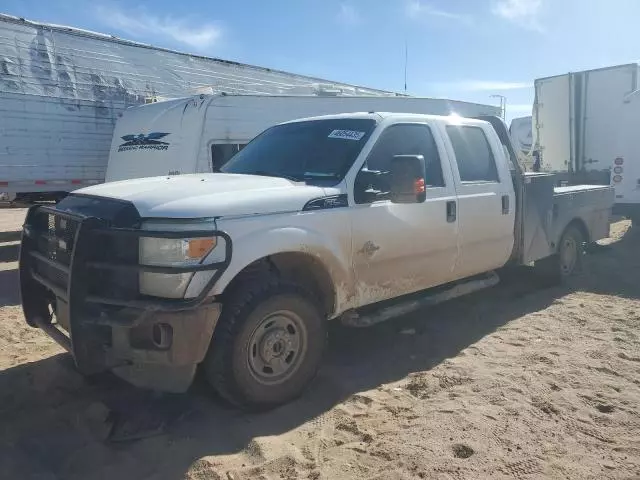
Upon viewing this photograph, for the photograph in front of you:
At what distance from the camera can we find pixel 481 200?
5289mm

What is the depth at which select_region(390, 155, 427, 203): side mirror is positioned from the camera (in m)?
4.05

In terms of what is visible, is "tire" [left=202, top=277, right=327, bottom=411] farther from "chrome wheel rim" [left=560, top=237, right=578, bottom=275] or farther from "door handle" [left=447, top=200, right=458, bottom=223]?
"chrome wheel rim" [left=560, top=237, right=578, bottom=275]

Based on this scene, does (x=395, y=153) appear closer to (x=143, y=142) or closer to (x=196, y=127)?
(x=196, y=127)

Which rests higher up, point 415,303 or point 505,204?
point 505,204

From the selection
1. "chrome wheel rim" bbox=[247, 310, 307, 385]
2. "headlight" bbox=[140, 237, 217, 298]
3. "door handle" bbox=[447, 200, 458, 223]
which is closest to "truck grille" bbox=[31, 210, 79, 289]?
"headlight" bbox=[140, 237, 217, 298]

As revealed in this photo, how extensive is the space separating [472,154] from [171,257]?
10.8 feet

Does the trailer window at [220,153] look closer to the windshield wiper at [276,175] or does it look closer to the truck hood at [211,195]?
the windshield wiper at [276,175]

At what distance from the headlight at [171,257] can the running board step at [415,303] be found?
151 cm

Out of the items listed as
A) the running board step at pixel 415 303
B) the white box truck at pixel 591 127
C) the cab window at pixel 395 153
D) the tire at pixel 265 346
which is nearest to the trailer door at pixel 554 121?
the white box truck at pixel 591 127

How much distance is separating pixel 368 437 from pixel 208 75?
11376mm

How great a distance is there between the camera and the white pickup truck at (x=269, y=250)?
3260mm

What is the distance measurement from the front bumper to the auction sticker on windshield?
1.64 m

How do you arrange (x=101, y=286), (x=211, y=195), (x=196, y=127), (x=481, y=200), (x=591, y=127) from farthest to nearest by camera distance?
(x=591, y=127)
(x=196, y=127)
(x=481, y=200)
(x=211, y=195)
(x=101, y=286)

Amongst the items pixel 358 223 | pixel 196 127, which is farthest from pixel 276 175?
pixel 196 127
